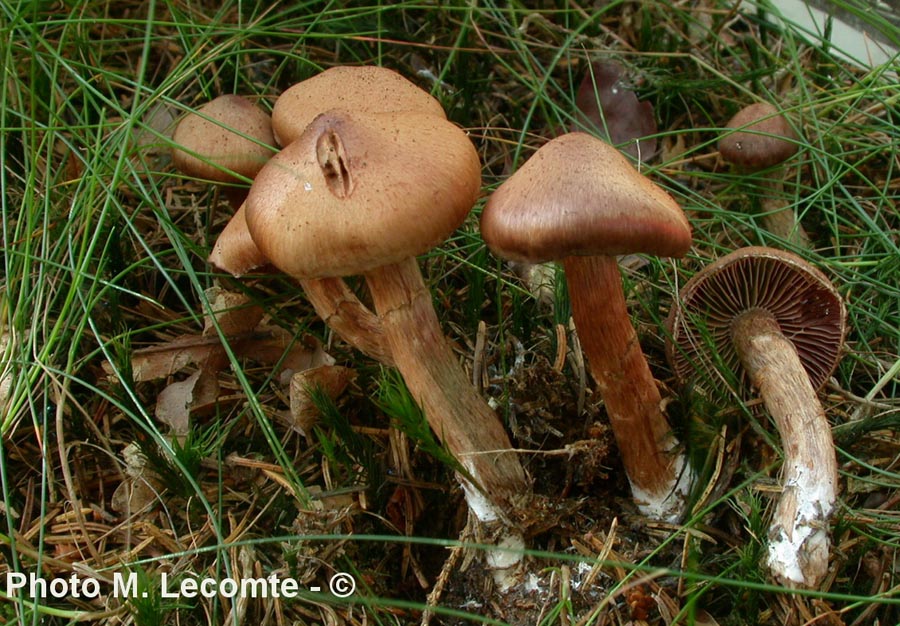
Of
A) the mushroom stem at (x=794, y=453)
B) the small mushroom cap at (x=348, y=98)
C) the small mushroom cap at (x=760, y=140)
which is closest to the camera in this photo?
the mushroom stem at (x=794, y=453)

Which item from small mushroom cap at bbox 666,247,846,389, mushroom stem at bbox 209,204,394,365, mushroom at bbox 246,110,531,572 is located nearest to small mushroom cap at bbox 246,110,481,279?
mushroom at bbox 246,110,531,572

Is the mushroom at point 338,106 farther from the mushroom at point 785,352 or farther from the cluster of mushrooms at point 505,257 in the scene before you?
the mushroom at point 785,352

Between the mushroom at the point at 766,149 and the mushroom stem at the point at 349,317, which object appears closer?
the mushroom stem at the point at 349,317

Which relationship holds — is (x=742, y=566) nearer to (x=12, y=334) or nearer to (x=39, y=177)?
(x=12, y=334)

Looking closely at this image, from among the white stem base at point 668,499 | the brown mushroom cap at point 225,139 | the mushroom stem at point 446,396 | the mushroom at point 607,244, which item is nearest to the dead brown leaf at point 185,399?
the brown mushroom cap at point 225,139

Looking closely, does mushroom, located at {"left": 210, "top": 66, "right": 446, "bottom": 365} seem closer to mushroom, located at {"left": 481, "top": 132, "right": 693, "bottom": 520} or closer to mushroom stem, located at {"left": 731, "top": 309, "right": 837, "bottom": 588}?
mushroom, located at {"left": 481, "top": 132, "right": 693, "bottom": 520}

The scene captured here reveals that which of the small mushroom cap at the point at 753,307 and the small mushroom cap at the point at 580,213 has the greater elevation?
the small mushroom cap at the point at 580,213

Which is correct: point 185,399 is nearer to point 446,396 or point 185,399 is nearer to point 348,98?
point 446,396

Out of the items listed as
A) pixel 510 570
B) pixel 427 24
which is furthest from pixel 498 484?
pixel 427 24
